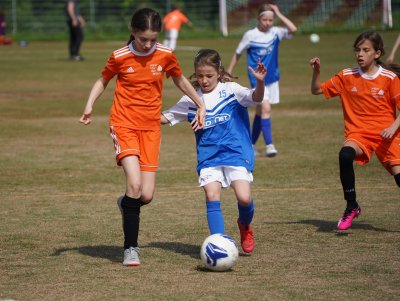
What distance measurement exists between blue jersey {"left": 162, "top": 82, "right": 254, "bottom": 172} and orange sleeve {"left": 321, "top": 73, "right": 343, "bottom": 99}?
1280mm

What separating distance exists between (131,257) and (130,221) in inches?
12.0

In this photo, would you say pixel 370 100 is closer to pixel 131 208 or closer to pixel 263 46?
pixel 131 208

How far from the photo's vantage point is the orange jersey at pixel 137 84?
6.95 m

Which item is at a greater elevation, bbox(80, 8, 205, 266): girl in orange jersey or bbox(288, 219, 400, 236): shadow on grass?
bbox(80, 8, 205, 266): girl in orange jersey

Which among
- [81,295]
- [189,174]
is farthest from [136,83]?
[189,174]

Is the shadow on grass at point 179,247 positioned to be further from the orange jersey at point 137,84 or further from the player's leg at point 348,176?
the player's leg at point 348,176

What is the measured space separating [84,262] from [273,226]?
7.10 ft

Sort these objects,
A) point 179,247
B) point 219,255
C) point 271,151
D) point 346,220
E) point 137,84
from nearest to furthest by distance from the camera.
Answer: point 219,255 → point 137,84 → point 179,247 → point 346,220 → point 271,151

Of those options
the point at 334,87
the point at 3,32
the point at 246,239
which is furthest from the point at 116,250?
the point at 3,32

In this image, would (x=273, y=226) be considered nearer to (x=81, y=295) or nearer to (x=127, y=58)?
(x=127, y=58)

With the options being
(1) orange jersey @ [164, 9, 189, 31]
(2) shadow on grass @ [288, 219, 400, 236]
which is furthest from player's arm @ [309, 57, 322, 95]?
(1) orange jersey @ [164, 9, 189, 31]

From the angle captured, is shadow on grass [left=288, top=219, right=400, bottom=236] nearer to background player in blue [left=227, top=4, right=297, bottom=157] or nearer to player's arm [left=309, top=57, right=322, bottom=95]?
player's arm [left=309, top=57, right=322, bottom=95]

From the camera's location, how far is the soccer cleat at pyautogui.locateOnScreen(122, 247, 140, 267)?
6691 millimetres

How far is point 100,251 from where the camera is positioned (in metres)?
7.29
